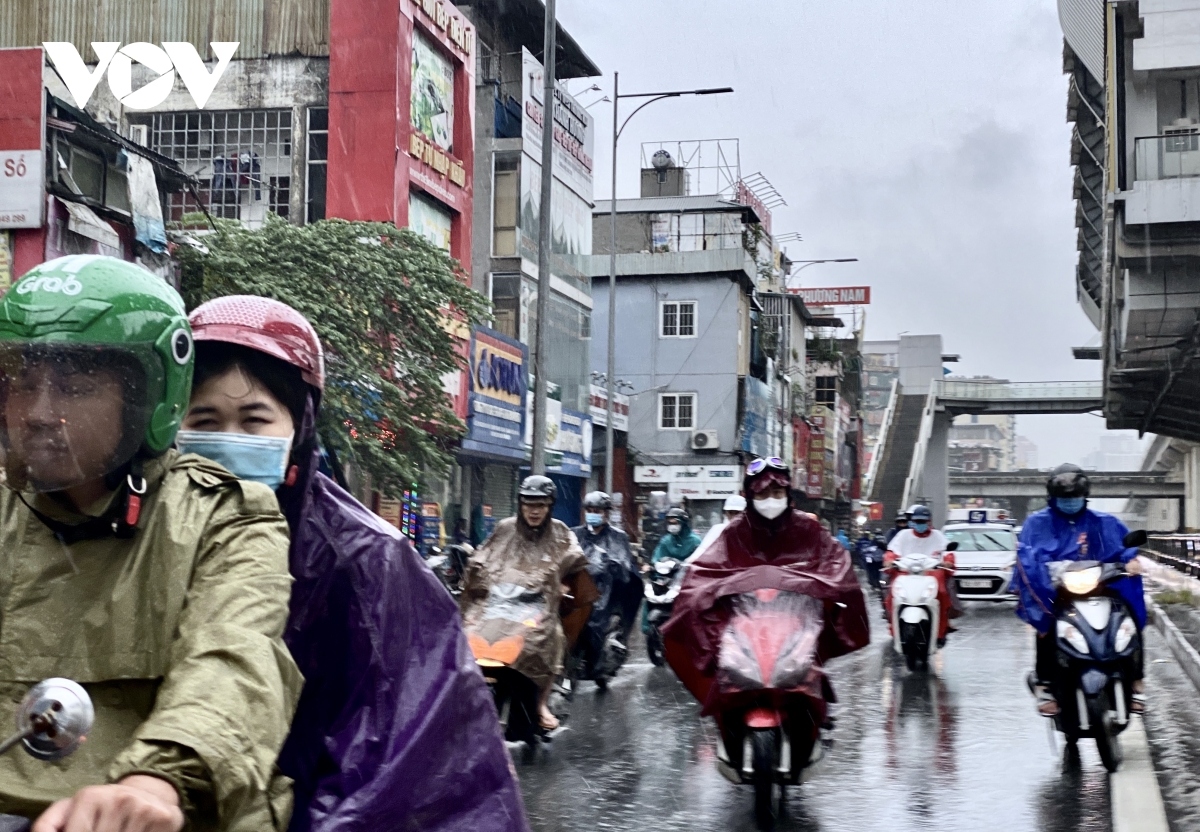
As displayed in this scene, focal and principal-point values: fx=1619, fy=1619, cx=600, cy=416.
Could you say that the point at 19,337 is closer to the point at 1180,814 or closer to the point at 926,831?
the point at 926,831

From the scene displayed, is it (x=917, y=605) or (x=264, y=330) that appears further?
(x=917, y=605)

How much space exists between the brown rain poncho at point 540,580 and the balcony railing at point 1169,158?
19412 mm

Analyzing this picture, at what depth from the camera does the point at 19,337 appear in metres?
1.87

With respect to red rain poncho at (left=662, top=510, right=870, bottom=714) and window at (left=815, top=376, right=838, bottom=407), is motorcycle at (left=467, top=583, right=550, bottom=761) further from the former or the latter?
window at (left=815, top=376, right=838, bottom=407)

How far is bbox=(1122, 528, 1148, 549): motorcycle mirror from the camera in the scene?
302 inches

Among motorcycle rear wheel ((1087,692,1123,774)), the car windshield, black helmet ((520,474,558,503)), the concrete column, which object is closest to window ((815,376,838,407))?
the concrete column

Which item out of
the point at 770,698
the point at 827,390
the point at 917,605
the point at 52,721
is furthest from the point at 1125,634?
the point at 827,390

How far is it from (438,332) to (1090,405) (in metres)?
55.6

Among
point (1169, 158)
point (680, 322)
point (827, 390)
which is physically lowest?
point (827, 390)

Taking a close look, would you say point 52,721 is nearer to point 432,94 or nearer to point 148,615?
point 148,615

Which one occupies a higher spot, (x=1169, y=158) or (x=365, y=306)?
(x=1169, y=158)

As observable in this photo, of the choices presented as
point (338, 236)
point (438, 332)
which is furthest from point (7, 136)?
point (438, 332)

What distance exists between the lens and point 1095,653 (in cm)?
793

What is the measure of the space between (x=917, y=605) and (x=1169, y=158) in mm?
14727
